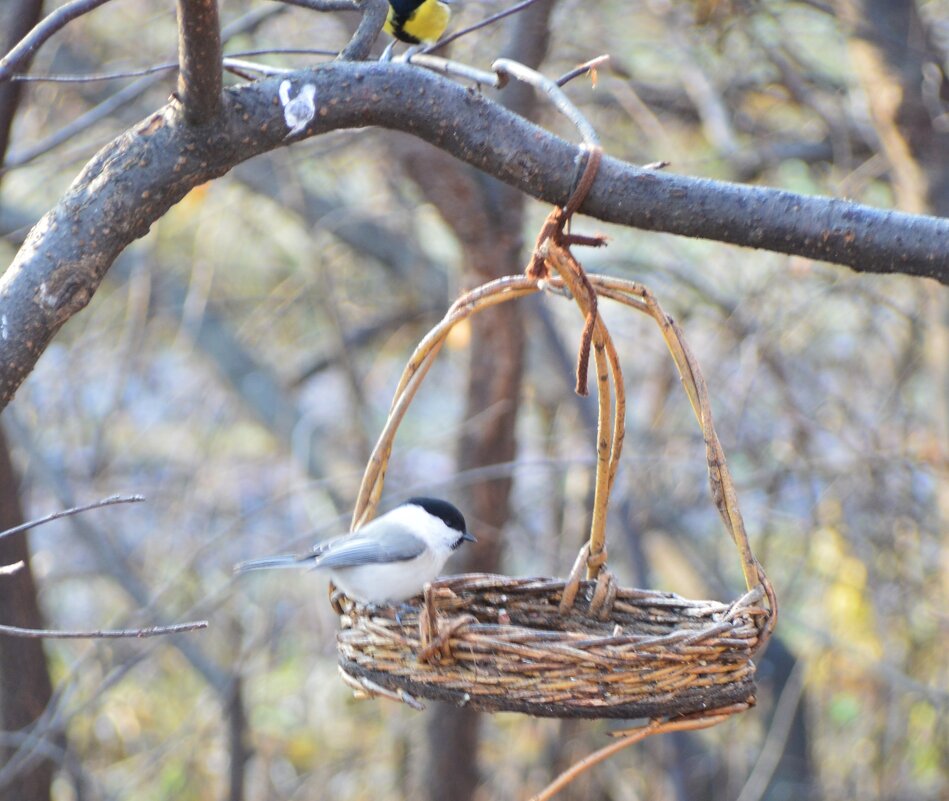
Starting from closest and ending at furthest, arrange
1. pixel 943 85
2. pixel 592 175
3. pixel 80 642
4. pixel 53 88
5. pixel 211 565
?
pixel 592 175
pixel 943 85
pixel 53 88
pixel 80 642
pixel 211 565

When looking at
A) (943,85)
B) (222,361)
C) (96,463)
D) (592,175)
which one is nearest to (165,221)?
(222,361)

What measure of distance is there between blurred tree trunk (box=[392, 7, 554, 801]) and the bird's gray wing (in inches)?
56.0

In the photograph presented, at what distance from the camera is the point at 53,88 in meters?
3.84

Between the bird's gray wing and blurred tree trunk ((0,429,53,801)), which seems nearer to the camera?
the bird's gray wing

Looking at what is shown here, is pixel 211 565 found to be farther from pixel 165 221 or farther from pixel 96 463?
pixel 165 221

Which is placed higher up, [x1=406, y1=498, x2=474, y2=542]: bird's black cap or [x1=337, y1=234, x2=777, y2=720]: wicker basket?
[x1=337, y1=234, x2=777, y2=720]: wicker basket

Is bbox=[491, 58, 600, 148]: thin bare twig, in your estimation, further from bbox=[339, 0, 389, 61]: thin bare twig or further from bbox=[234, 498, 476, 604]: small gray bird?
bbox=[234, 498, 476, 604]: small gray bird

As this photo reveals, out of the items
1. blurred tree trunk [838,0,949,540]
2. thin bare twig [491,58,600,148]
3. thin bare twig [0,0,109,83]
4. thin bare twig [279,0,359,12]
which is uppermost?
thin bare twig [0,0,109,83]

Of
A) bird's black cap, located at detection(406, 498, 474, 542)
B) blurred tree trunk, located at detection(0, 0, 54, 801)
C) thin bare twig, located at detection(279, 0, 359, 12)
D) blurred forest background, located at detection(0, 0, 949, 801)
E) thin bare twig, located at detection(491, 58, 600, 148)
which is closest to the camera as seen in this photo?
thin bare twig, located at detection(491, 58, 600, 148)

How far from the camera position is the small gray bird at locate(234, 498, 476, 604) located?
171 cm

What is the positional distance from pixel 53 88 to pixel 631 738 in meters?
3.33

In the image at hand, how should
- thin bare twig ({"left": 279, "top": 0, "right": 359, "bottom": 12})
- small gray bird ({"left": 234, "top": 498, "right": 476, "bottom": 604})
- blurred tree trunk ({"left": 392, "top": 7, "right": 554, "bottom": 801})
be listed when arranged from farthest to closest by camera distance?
blurred tree trunk ({"left": 392, "top": 7, "right": 554, "bottom": 801}) < small gray bird ({"left": 234, "top": 498, "right": 476, "bottom": 604}) < thin bare twig ({"left": 279, "top": 0, "right": 359, "bottom": 12})

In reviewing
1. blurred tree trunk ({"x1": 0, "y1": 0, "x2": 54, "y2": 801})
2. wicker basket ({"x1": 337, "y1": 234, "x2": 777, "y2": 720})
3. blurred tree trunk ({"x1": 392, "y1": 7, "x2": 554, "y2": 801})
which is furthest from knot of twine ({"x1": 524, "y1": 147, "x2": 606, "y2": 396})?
blurred tree trunk ({"x1": 392, "y1": 7, "x2": 554, "y2": 801})

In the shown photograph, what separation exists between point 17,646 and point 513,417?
60.6 inches
